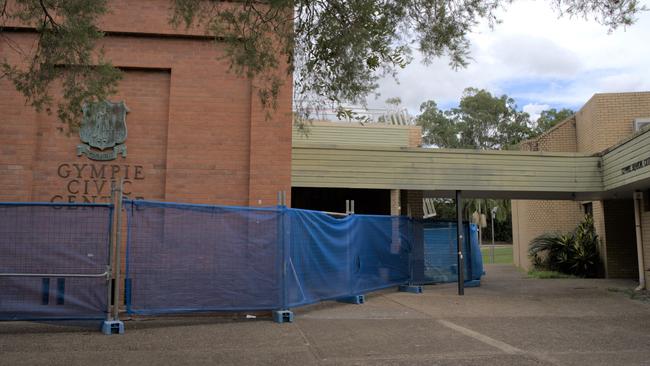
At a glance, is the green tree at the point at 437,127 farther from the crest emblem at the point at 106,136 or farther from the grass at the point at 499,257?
the crest emblem at the point at 106,136

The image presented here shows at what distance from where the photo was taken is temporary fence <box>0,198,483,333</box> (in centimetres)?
800

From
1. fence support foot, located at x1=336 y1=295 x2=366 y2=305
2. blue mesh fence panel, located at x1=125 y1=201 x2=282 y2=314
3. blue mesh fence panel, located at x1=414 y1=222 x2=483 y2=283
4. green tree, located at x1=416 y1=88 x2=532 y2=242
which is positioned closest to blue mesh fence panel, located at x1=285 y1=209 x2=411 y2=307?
fence support foot, located at x1=336 y1=295 x2=366 y2=305

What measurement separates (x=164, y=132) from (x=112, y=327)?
449 cm

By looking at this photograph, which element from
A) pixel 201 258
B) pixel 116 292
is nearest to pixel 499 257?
pixel 201 258

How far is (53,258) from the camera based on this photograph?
26.6 ft

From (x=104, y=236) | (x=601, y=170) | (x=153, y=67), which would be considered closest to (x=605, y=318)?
(x=601, y=170)

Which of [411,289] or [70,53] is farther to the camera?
[411,289]

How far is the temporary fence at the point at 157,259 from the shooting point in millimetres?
8000

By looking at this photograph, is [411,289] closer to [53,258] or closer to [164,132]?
[164,132]

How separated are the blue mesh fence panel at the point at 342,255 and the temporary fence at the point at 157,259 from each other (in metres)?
0.04

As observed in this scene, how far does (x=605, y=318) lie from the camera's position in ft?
34.4

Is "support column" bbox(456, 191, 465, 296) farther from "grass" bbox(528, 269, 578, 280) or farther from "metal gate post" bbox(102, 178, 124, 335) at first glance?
"metal gate post" bbox(102, 178, 124, 335)

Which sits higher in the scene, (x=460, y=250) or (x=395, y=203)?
(x=395, y=203)

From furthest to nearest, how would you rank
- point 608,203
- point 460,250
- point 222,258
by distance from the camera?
point 608,203 < point 460,250 < point 222,258
